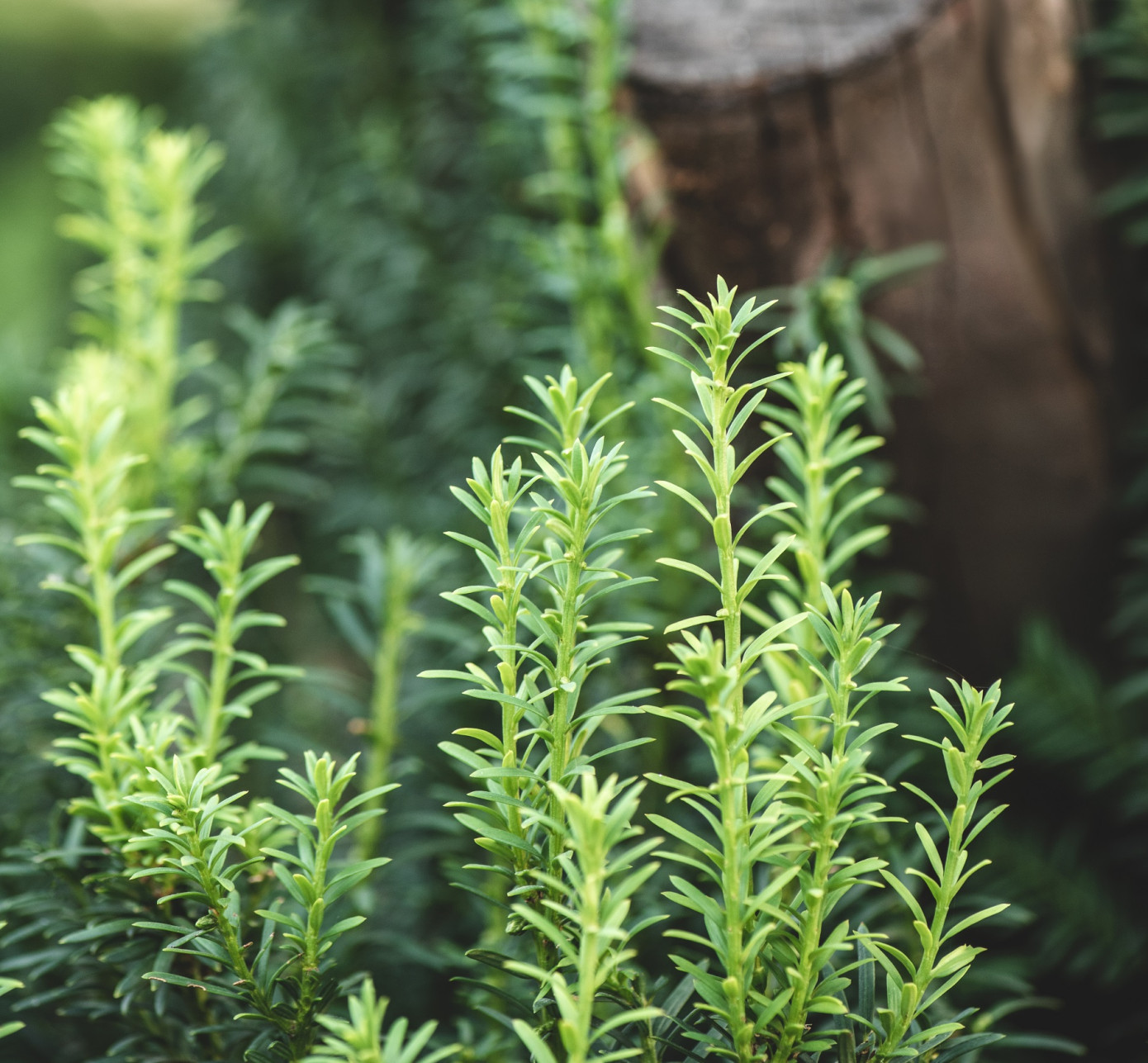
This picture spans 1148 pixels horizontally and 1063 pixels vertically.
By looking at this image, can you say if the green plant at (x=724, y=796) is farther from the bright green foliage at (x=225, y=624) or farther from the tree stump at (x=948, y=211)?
the tree stump at (x=948, y=211)

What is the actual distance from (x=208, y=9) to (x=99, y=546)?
2.18m

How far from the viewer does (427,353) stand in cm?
112

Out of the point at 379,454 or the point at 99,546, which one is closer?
the point at 99,546

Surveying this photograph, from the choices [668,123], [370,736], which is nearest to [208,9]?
[668,123]

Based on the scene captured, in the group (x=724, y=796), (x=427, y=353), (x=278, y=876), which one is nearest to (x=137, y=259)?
(x=427, y=353)

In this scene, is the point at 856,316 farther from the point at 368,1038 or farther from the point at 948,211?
the point at 368,1038

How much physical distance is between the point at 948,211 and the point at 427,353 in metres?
0.61

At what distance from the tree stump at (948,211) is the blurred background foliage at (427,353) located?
4 cm

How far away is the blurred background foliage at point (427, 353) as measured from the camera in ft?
2.27

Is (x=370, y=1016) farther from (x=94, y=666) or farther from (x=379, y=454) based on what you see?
(x=379, y=454)

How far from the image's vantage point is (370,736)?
61 cm

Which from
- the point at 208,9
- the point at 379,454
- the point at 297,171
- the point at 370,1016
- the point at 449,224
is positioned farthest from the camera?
the point at 208,9

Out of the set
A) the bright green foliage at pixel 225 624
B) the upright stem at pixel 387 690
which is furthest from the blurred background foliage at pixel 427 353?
the bright green foliage at pixel 225 624

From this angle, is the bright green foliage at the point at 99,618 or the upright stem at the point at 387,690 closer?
the bright green foliage at the point at 99,618
